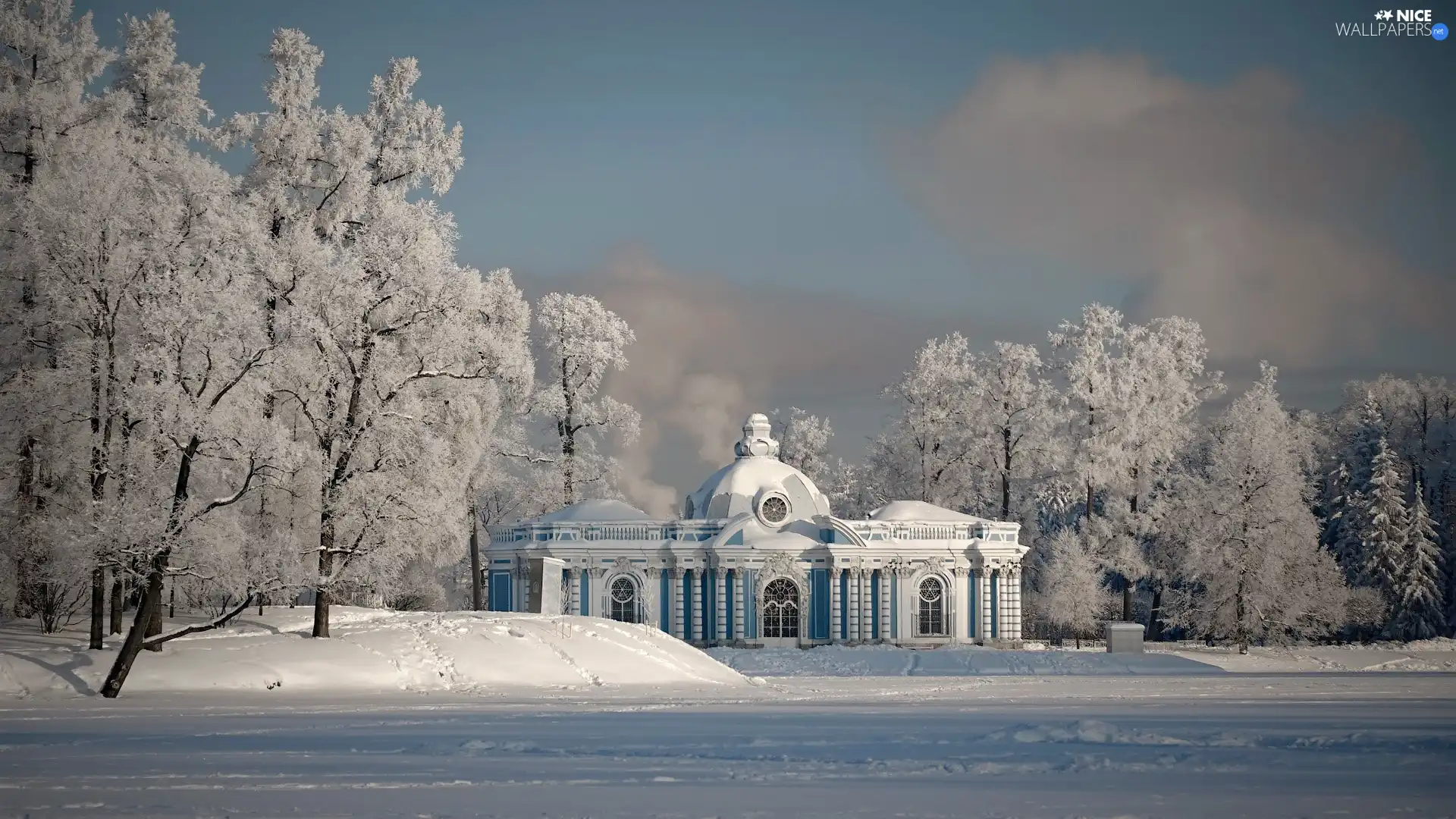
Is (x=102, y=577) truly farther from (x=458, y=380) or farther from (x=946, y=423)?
(x=946, y=423)

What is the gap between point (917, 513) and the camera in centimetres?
5331

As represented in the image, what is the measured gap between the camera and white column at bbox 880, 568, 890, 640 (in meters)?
51.8

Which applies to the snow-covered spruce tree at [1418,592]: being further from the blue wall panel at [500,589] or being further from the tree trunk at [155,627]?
the tree trunk at [155,627]

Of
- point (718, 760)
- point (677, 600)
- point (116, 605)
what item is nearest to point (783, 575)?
point (677, 600)

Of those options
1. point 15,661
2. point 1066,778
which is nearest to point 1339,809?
point 1066,778

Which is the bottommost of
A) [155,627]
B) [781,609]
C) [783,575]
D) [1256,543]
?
[781,609]

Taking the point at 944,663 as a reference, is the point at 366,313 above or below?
above

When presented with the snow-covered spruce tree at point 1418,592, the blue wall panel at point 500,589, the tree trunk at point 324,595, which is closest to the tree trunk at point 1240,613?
the snow-covered spruce tree at point 1418,592

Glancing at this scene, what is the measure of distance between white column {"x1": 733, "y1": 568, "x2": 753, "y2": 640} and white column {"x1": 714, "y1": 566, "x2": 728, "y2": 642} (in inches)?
10.9

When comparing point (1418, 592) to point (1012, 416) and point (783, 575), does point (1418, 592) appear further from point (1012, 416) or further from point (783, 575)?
point (783, 575)

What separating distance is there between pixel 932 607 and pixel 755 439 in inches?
385

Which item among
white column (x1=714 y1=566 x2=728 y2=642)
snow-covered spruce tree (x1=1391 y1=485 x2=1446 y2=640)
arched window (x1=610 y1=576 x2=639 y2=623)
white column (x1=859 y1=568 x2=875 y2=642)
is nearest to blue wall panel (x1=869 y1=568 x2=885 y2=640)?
white column (x1=859 y1=568 x2=875 y2=642)

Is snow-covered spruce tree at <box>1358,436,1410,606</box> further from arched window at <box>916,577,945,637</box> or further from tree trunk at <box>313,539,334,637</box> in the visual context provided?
tree trunk at <box>313,539,334,637</box>

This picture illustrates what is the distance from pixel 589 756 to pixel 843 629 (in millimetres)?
37249
